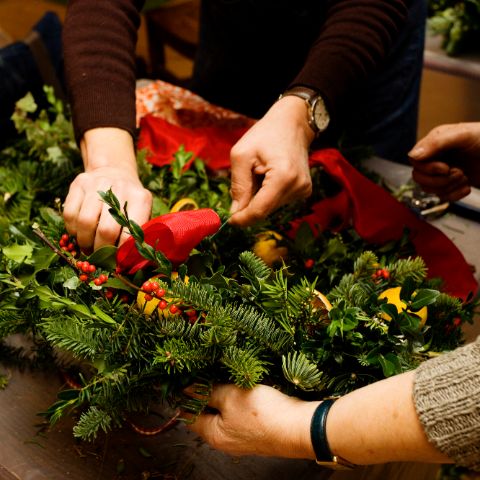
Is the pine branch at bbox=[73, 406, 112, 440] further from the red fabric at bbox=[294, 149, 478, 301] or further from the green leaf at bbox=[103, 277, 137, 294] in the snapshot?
the red fabric at bbox=[294, 149, 478, 301]

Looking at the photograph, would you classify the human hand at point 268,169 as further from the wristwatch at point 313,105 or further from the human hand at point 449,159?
the human hand at point 449,159

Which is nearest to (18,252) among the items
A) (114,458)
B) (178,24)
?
(114,458)

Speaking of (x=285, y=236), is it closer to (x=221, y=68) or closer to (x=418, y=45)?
(x=221, y=68)

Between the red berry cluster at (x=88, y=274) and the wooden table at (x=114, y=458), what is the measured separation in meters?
0.22

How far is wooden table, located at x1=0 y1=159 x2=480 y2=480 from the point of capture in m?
0.67

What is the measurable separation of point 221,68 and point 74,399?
0.86 m

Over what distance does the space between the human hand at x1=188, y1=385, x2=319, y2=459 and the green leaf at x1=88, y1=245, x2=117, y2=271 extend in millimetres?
183

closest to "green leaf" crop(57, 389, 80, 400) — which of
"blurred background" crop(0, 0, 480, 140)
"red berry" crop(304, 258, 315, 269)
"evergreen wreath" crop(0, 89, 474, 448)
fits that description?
"evergreen wreath" crop(0, 89, 474, 448)

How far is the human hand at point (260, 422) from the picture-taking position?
56 cm

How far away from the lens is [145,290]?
0.57 m

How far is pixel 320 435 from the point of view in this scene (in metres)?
0.55

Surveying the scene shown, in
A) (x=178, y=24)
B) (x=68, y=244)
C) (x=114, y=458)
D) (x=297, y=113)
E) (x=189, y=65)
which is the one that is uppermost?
(x=297, y=113)

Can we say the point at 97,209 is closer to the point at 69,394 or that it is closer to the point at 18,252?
the point at 18,252

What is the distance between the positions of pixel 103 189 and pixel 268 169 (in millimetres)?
215
